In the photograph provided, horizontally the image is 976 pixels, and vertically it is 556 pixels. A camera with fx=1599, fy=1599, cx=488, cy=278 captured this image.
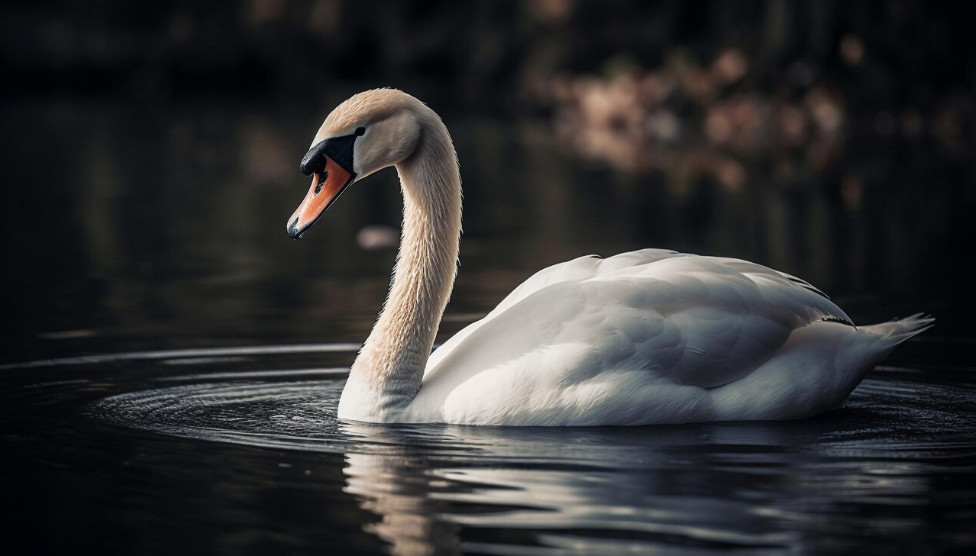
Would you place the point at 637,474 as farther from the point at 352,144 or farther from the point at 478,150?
the point at 478,150

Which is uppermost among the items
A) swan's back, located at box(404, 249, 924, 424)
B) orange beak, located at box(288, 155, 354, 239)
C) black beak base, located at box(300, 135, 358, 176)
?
black beak base, located at box(300, 135, 358, 176)

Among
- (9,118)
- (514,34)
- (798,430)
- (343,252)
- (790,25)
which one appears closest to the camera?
(798,430)

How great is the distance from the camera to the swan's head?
6895 millimetres

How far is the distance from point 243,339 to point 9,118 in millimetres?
26703

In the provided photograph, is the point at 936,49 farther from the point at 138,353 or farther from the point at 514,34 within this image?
the point at 138,353

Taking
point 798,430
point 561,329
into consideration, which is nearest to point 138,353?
point 561,329

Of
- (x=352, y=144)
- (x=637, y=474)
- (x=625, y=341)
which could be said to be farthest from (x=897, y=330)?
(x=352, y=144)

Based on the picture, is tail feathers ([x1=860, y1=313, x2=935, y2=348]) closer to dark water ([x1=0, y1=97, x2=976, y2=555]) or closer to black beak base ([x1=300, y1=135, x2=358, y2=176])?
dark water ([x1=0, y1=97, x2=976, y2=555])

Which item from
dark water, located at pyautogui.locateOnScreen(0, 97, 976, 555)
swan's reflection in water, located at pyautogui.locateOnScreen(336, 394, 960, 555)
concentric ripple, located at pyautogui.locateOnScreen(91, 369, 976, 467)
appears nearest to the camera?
swan's reflection in water, located at pyautogui.locateOnScreen(336, 394, 960, 555)

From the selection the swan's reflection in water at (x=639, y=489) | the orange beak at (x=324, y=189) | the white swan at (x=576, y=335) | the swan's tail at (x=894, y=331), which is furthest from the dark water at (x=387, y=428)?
the orange beak at (x=324, y=189)

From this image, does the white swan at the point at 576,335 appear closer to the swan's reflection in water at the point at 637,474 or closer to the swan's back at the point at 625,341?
the swan's back at the point at 625,341

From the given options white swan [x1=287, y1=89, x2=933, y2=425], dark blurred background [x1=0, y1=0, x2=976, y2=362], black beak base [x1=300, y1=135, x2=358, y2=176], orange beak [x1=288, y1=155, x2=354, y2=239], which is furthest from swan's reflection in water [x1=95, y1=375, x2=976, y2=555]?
dark blurred background [x1=0, y1=0, x2=976, y2=362]

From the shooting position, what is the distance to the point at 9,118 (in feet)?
112

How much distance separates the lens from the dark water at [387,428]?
16.8 ft
